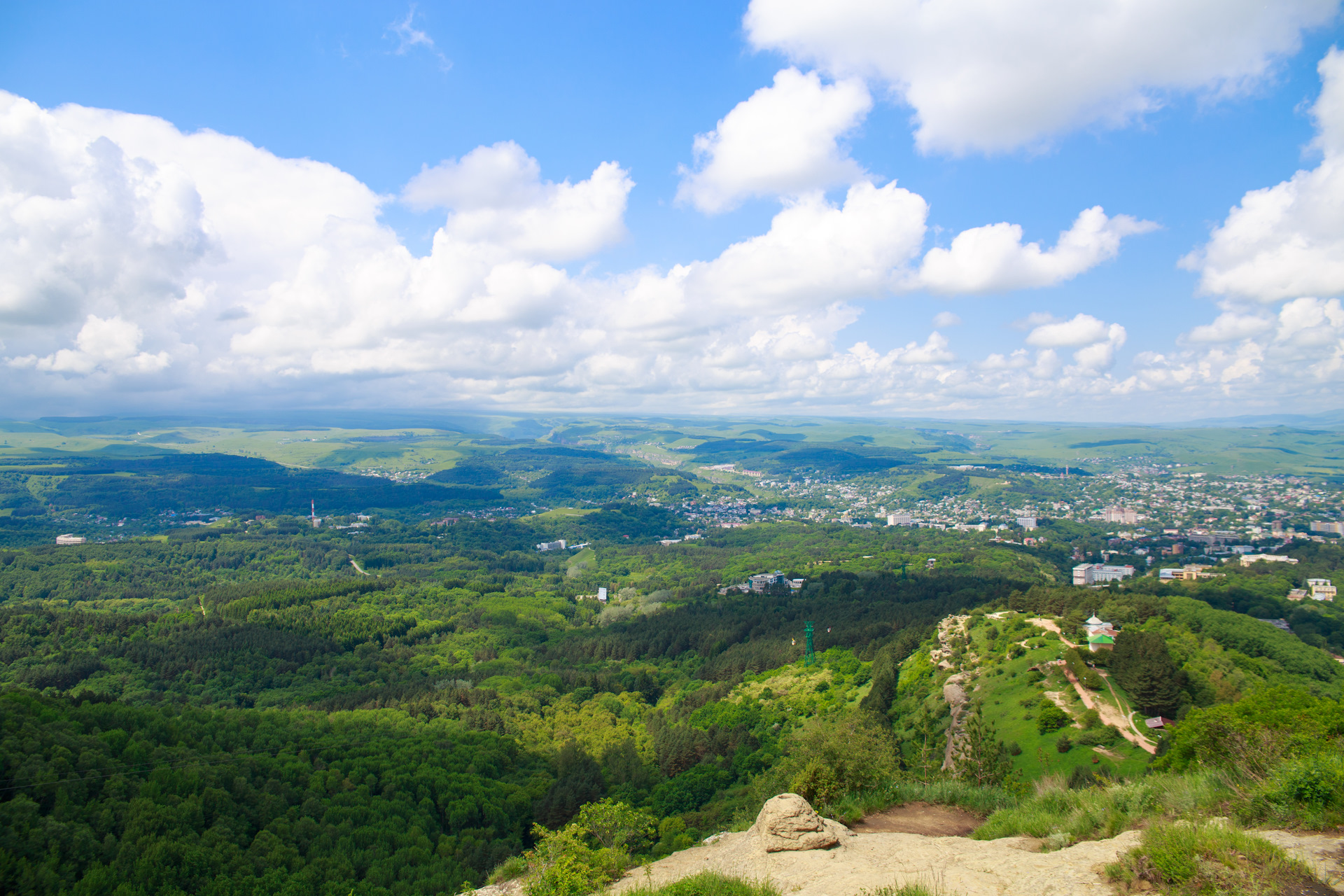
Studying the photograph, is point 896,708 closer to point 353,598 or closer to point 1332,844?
point 1332,844

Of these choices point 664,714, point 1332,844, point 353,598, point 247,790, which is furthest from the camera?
point 353,598

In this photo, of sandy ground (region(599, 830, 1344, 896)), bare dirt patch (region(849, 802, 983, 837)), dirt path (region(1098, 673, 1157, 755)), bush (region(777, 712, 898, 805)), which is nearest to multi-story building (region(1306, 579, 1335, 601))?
dirt path (region(1098, 673, 1157, 755))

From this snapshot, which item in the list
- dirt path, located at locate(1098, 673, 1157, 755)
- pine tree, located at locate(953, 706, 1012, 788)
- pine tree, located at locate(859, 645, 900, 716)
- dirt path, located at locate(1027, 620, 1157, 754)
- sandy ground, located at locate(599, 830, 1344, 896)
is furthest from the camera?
pine tree, located at locate(859, 645, 900, 716)

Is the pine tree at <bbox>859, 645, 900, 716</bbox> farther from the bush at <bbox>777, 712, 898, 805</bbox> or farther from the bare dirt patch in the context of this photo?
the bare dirt patch

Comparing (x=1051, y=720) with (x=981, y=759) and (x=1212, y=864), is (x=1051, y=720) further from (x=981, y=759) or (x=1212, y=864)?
(x=1212, y=864)

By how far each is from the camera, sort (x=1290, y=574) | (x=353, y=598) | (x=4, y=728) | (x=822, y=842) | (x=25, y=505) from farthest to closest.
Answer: (x=25, y=505) → (x=353, y=598) → (x=1290, y=574) → (x=4, y=728) → (x=822, y=842)

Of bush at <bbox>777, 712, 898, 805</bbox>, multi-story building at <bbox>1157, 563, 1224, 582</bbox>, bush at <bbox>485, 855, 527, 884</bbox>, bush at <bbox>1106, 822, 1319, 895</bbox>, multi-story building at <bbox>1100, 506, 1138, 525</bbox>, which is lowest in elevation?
multi-story building at <bbox>1100, 506, 1138, 525</bbox>

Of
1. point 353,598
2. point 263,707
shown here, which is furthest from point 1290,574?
point 353,598
